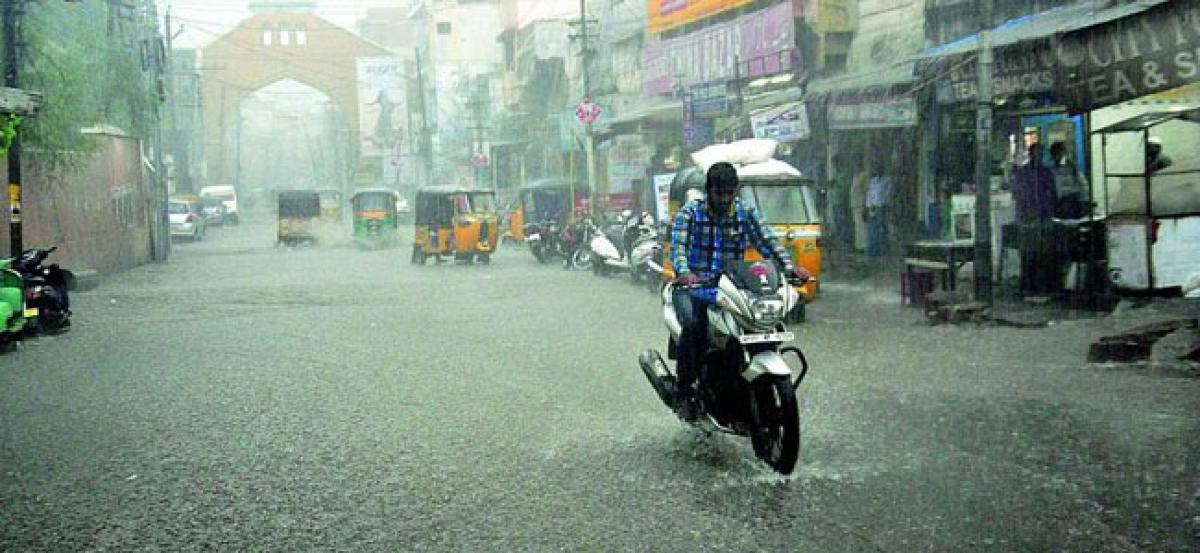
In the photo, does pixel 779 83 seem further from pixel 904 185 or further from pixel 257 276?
pixel 257 276

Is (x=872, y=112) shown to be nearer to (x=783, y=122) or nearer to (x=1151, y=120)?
(x=783, y=122)

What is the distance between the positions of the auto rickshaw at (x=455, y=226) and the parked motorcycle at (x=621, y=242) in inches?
240

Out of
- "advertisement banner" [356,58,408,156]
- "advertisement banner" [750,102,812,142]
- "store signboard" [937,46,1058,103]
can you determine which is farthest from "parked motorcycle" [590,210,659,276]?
"advertisement banner" [356,58,408,156]

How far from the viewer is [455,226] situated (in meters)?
28.4

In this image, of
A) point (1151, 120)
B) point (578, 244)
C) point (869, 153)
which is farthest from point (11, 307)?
point (869, 153)

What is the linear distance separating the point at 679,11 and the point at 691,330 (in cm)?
2473

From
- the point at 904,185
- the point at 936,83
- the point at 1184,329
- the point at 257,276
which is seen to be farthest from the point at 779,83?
the point at 1184,329

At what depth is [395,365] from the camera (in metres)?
10.7

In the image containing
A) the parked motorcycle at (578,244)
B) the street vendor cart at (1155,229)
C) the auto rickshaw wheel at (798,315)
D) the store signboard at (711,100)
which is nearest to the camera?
the street vendor cart at (1155,229)

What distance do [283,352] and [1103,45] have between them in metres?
8.41

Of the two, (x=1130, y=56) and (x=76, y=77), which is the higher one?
(x=76, y=77)

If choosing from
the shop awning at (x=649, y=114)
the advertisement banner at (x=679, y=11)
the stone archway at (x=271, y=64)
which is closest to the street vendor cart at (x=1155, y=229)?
the advertisement banner at (x=679, y=11)

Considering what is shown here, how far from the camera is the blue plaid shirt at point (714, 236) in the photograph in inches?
261

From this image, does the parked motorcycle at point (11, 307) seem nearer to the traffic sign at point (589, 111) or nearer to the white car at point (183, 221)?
the traffic sign at point (589, 111)
